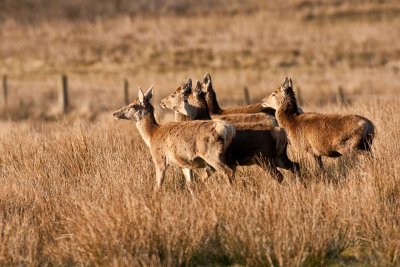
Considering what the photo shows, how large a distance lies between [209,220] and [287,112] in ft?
16.0

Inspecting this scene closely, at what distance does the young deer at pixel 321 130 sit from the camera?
13.1 m

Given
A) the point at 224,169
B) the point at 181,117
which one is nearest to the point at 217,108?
the point at 181,117

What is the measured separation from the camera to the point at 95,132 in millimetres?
17062

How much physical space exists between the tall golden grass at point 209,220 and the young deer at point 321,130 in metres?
0.36

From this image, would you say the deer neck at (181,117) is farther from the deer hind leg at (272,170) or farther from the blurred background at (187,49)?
the blurred background at (187,49)

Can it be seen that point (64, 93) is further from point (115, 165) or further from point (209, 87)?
point (115, 165)

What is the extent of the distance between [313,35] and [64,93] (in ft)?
78.9

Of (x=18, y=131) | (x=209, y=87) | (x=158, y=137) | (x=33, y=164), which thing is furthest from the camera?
(x=18, y=131)

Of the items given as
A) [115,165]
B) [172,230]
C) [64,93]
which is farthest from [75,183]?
[64,93]

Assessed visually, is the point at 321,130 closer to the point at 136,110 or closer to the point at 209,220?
the point at 136,110

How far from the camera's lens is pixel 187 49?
162ft

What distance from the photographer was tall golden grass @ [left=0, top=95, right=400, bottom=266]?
31.7 ft

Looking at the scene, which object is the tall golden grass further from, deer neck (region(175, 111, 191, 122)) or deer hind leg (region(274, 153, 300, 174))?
deer neck (region(175, 111, 191, 122))

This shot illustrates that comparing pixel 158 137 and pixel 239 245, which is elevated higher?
pixel 158 137
